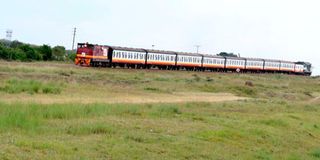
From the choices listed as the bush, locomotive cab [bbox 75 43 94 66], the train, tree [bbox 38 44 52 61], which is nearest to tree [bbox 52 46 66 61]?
tree [bbox 38 44 52 61]

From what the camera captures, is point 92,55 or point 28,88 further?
point 92,55

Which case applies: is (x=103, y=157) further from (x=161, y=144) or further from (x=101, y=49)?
(x=101, y=49)

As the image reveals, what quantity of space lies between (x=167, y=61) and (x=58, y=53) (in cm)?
1940

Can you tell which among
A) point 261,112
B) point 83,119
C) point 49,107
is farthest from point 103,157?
point 261,112

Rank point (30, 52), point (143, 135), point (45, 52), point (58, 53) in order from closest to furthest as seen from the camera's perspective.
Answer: point (143, 135) < point (30, 52) < point (45, 52) < point (58, 53)

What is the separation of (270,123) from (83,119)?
9.27m

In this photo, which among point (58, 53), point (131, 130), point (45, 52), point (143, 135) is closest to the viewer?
point (143, 135)

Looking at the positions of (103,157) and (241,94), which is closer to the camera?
(103,157)

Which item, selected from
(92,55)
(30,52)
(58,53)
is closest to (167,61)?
(92,55)

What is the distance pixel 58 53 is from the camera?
255 feet

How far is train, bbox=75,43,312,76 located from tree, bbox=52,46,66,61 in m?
15.7

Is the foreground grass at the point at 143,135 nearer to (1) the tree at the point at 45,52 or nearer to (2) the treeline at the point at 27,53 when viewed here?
(2) the treeline at the point at 27,53

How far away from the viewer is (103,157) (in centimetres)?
1114

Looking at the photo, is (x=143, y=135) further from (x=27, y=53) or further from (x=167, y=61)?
(x=167, y=61)
